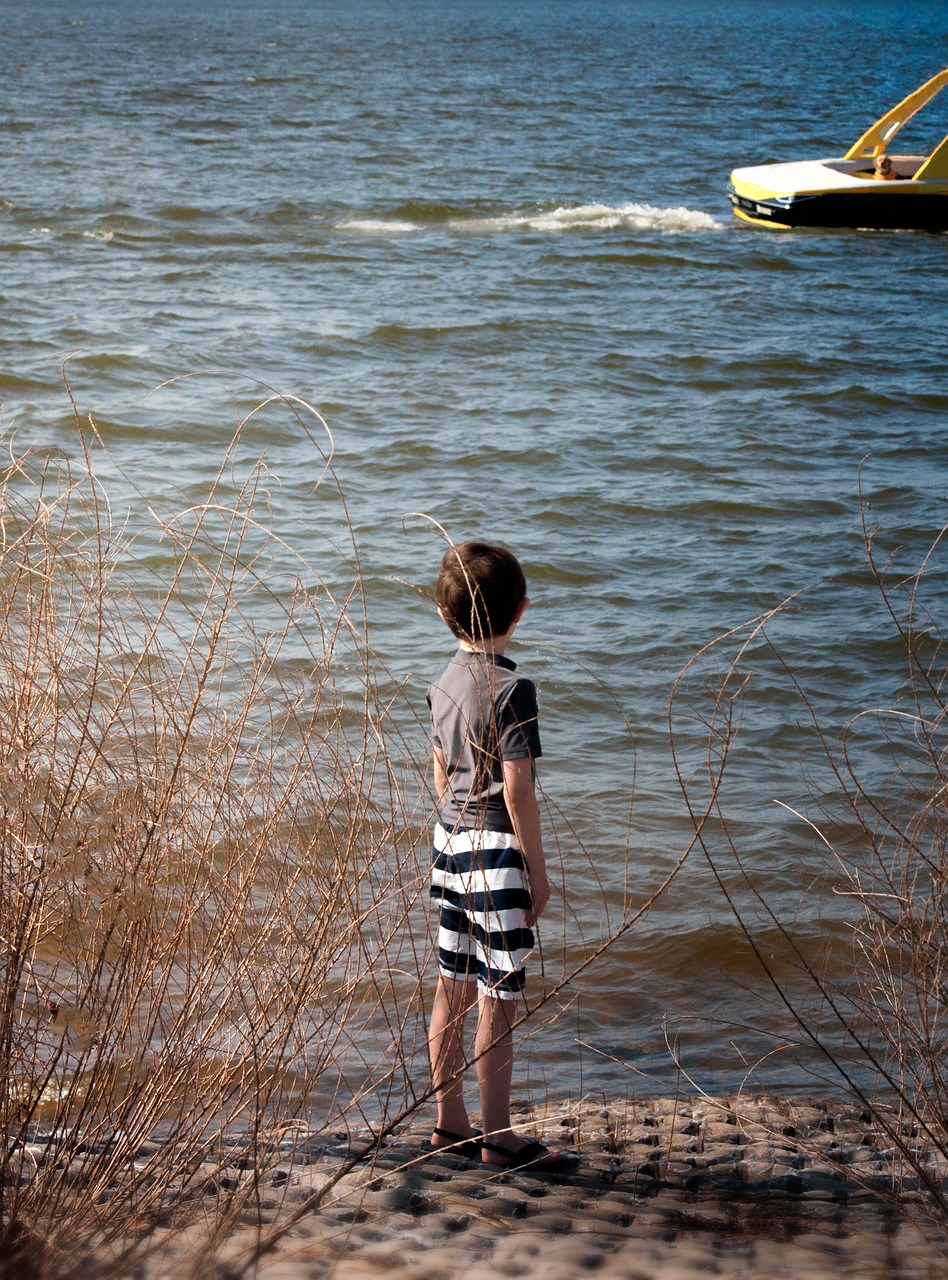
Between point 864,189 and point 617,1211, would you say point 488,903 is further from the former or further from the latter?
point 864,189

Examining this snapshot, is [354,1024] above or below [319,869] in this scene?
below

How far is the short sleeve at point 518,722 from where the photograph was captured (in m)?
2.94

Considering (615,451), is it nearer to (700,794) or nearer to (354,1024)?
(700,794)

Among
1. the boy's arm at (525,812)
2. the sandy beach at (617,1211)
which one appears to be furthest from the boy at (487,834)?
the sandy beach at (617,1211)

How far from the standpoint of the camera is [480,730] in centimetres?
299

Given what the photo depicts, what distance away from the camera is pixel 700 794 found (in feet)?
19.7

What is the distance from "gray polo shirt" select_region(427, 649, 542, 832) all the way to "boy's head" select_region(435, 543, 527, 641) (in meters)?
0.07

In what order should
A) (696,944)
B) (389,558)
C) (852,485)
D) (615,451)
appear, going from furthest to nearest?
(615,451)
(852,485)
(389,558)
(696,944)

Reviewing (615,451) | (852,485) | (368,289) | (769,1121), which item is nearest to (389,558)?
(615,451)

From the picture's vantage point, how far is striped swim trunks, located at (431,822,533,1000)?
302 centimetres

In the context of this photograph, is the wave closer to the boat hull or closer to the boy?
the boat hull

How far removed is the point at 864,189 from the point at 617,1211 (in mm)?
18272

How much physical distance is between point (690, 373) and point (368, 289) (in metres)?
4.72

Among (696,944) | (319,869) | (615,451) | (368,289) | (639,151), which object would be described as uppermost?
(639,151)
